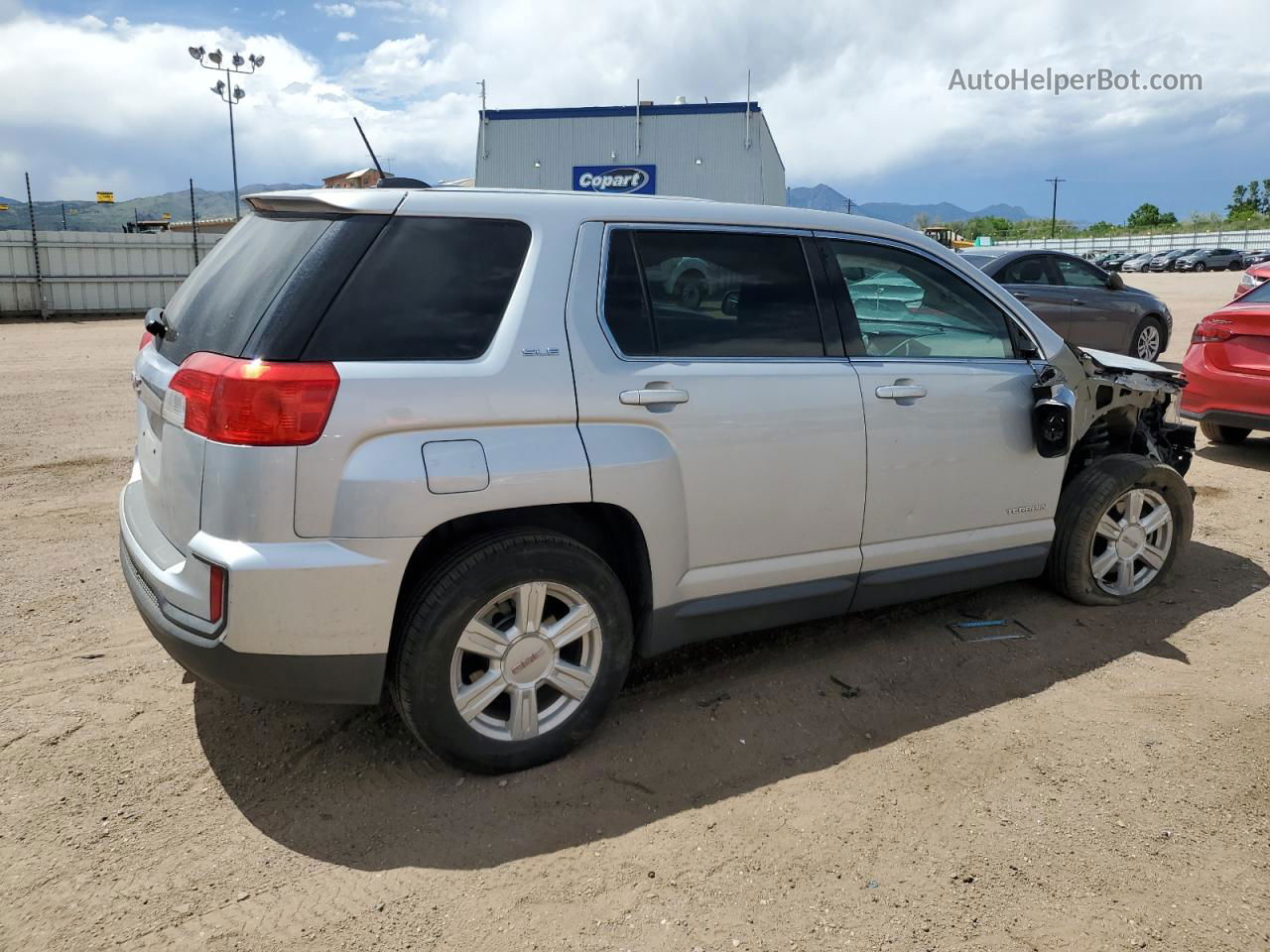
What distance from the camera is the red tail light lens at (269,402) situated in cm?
265

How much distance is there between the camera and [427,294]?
2.91 m

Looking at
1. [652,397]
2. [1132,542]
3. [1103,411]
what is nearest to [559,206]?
[652,397]

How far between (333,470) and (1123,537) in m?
3.72

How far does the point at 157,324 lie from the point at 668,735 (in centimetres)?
226

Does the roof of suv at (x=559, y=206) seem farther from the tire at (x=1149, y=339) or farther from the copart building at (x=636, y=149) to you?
the copart building at (x=636, y=149)

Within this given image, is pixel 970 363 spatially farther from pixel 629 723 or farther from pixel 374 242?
pixel 374 242

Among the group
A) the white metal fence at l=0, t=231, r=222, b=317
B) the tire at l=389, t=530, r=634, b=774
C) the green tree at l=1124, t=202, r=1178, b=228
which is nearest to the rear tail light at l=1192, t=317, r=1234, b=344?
the tire at l=389, t=530, r=634, b=774

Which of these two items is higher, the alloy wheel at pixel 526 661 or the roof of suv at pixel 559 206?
the roof of suv at pixel 559 206

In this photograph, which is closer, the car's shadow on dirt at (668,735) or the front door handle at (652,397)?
the car's shadow on dirt at (668,735)

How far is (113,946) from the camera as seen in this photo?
241 centimetres

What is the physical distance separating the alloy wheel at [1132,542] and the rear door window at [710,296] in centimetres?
195

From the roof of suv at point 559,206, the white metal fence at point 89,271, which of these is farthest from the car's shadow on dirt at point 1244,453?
the white metal fence at point 89,271

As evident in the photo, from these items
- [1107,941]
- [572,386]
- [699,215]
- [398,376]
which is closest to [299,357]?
[398,376]

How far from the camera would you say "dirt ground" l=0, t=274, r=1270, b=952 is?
99.5 inches
